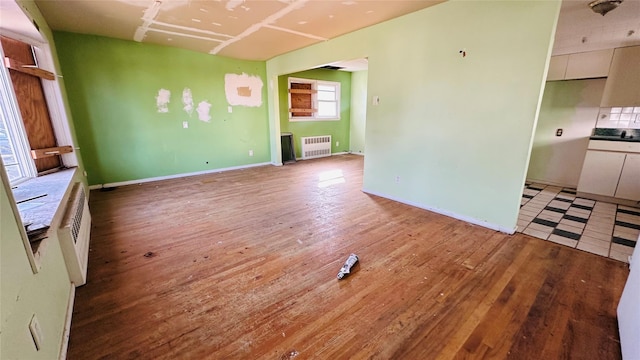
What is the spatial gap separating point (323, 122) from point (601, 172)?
5.49 m

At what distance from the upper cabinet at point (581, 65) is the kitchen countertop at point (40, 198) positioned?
20.5 feet

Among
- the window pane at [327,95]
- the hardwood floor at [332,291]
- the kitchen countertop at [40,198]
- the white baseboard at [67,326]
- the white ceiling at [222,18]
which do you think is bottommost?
the hardwood floor at [332,291]

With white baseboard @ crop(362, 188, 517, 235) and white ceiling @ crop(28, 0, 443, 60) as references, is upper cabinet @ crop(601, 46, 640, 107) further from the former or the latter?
white ceiling @ crop(28, 0, 443, 60)

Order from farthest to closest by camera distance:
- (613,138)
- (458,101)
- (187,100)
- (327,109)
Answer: (327,109), (187,100), (613,138), (458,101)

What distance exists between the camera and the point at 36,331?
108cm

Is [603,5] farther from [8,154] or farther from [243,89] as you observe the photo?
[8,154]

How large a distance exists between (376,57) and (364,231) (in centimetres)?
234

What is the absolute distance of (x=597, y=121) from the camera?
3.92 meters

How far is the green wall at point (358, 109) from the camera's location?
734 centimetres

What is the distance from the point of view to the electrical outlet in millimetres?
1058

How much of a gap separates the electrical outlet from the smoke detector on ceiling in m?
4.50

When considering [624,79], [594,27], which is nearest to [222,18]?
[594,27]

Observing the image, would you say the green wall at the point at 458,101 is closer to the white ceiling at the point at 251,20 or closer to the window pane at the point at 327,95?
the white ceiling at the point at 251,20

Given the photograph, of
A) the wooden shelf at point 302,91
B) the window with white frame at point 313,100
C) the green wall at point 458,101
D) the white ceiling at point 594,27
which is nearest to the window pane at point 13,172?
the green wall at point 458,101
